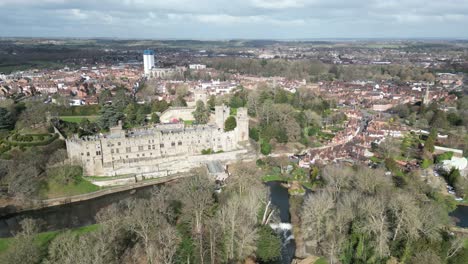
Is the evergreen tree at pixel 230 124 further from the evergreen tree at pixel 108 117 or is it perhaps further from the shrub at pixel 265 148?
the evergreen tree at pixel 108 117

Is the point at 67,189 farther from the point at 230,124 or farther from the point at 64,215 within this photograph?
the point at 230,124

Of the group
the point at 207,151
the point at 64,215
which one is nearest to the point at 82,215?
the point at 64,215

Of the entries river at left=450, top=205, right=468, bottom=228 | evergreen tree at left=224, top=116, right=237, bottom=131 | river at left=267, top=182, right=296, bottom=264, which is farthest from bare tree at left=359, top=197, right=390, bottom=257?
evergreen tree at left=224, top=116, right=237, bottom=131

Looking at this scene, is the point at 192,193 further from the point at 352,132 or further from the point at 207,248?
the point at 352,132

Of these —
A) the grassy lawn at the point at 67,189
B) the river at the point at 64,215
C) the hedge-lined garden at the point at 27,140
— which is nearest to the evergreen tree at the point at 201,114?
the river at the point at 64,215

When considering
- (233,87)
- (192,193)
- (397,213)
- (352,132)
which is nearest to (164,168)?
(192,193)

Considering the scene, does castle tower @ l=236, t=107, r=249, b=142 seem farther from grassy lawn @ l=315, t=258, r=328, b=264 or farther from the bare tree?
grassy lawn @ l=315, t=258, r=328, b=264
